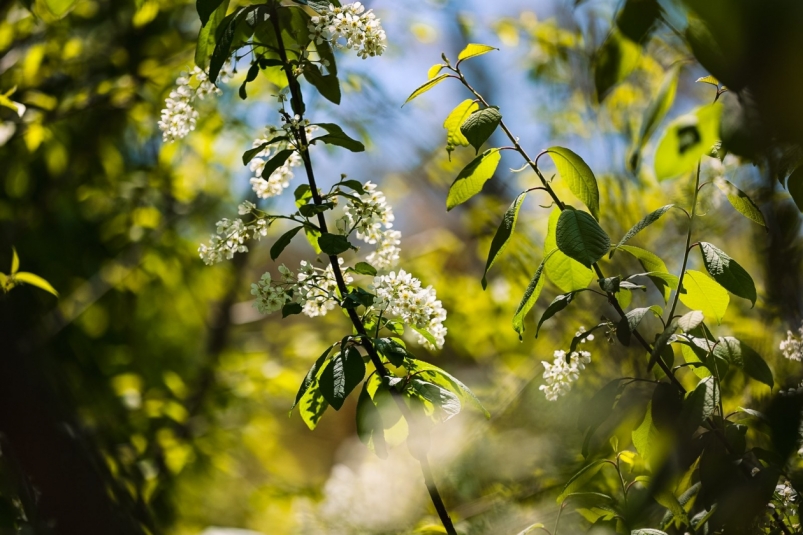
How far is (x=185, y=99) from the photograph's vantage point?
68 cm

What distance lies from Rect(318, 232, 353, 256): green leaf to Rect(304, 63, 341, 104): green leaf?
6.0 inches

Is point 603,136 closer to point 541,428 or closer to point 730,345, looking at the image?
point 541,428

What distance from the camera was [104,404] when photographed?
191cm

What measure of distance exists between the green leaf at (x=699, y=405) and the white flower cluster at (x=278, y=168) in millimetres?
407

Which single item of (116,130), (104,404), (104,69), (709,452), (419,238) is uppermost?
(709,452)

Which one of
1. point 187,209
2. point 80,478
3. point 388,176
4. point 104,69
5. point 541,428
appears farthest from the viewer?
point 388,176

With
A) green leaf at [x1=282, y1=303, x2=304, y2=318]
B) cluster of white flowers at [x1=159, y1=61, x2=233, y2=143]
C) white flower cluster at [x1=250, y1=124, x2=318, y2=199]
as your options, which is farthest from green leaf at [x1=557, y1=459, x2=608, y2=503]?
cluster of white flowers at [x1=159, y1=61, x2=233, y2=143]

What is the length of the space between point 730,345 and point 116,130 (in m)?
2.36

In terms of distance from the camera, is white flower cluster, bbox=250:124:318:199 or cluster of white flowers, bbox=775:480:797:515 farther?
white flower cluster, bbox=250:124:318:199

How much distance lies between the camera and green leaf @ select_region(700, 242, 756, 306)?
50 cm

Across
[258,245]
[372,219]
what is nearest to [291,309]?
[372,219]

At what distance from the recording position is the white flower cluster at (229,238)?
0.64 metres

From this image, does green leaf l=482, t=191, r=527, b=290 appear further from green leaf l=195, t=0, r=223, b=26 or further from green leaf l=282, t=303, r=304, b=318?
green leaf l=195, t=0, r=223, b=26

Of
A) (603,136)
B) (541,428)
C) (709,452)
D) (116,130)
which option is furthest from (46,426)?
(116,130)
